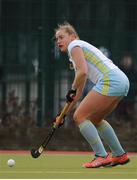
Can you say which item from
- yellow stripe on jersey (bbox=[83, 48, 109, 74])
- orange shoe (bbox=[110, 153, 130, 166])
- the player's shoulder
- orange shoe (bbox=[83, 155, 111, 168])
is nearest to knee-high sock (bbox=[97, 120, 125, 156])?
orange shoe (bbox=[110, 153, 130, 166])

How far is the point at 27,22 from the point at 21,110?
1714 mm

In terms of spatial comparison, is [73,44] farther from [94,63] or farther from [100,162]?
[100,162]

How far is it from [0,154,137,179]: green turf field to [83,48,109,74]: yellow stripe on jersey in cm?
122

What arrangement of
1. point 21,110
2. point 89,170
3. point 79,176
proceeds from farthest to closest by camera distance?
1. point 21,110
2. point 89,170
3. point 79,176

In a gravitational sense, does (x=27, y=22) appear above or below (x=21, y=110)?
above

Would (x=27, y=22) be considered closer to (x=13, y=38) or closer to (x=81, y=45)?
(x=13, y=38)

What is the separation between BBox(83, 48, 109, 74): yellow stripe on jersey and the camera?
11648 millimetres

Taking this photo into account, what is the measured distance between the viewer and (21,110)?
17672mm

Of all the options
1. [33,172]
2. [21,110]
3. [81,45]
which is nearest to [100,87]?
[81,45]

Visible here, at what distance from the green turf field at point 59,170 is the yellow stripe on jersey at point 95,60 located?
A: 1221 mm

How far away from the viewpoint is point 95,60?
11.7 m

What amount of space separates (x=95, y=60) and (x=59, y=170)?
141 cm

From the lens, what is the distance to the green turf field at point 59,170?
1062cm

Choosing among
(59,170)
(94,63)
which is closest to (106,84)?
(94,63)
